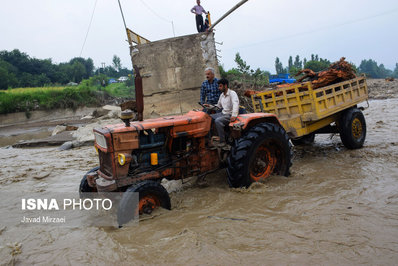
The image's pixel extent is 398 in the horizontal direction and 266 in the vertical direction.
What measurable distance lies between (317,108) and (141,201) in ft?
11.9

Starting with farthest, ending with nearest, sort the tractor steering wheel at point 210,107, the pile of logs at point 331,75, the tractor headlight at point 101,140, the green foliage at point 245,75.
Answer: the green foliage at point 245,75
the pile of logs at point 331,75
the tractor steering wheel at point 210,107
the tractor headlight at point 101,140

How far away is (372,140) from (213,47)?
5427 mm

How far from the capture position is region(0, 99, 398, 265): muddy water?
256 centimetres

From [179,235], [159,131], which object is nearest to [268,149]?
[159,131]

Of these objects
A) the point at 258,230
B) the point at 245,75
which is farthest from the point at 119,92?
the point at 258,230

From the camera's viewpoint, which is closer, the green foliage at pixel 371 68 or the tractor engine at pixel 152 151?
the tractor engine at pixel 152 151

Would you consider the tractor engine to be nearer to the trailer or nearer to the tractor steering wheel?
the tractor steering wheel

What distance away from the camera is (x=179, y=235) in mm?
2961

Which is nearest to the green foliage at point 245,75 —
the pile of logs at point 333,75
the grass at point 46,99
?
the pile of logs at point 333,75

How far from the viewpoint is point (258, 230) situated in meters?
3.02

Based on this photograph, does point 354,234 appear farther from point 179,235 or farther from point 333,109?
point 333,109

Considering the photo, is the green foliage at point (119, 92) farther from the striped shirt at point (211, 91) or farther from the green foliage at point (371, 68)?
the green foliage at point (371, 68)

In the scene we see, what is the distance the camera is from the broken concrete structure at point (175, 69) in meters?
9.77

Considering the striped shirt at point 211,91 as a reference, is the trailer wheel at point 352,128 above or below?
below
